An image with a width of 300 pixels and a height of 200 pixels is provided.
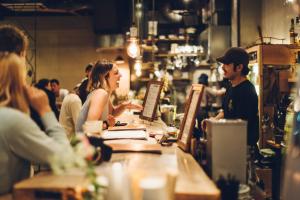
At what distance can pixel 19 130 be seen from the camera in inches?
80.4

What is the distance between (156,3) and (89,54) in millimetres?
2579

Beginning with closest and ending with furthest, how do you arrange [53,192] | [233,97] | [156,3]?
[53,192], [233,97], [156,3]

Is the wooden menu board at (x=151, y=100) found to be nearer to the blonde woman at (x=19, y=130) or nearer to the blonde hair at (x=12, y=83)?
the blonde woman at (x=19, y=130)

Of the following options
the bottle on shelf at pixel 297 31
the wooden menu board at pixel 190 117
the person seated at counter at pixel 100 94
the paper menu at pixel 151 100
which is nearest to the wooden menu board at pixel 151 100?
the paper menu at pixel 151 100

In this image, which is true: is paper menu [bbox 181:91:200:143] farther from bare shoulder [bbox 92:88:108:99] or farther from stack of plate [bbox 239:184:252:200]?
bare shoulder [bbox 92:88:108:99]

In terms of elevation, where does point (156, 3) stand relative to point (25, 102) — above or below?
above

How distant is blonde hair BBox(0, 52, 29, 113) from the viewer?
→ 7.03 feet

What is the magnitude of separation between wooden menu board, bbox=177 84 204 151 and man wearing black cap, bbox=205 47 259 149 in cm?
100

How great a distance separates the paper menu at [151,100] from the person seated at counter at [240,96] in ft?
3.03

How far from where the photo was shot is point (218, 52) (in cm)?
962

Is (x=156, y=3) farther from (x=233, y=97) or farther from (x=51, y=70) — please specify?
(x=233, y=97)

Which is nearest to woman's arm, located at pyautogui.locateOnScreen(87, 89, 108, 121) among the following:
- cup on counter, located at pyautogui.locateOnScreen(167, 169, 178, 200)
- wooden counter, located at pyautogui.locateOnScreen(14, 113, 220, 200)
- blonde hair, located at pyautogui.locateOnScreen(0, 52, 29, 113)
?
wooden counter, located at pyautogui.locateOnScreen(14, 113, 220, 200)

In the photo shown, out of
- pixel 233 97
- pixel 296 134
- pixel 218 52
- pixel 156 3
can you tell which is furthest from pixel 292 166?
pixel 156 3

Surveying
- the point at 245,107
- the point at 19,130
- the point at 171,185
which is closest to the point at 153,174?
the point at 171,185
